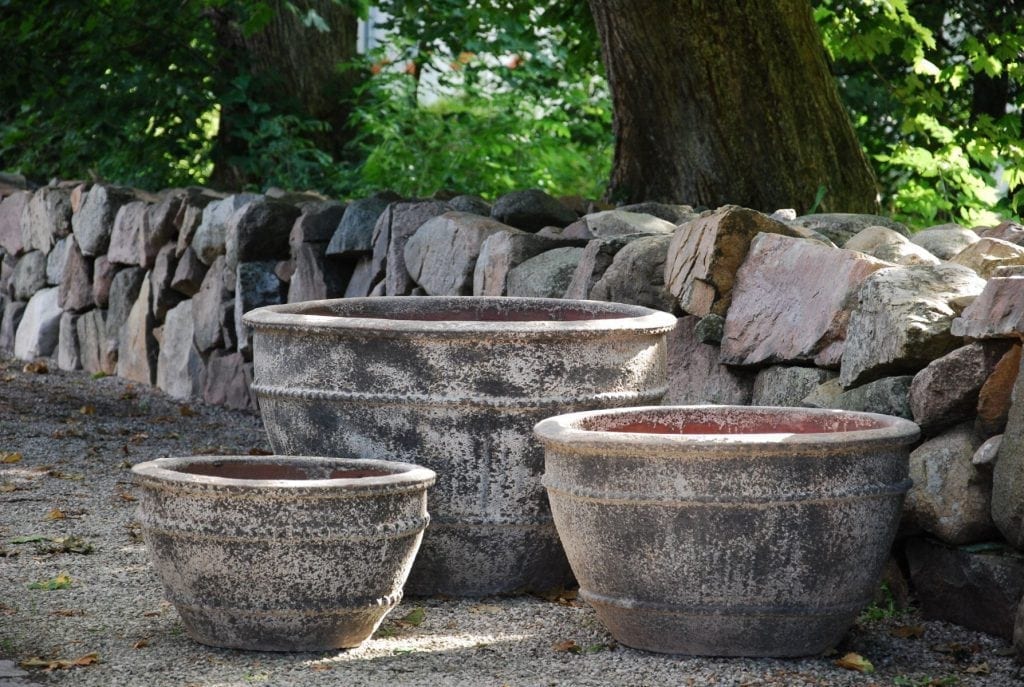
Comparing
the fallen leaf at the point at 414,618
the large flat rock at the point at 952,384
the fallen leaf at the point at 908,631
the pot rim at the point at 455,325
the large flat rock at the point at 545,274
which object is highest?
the large flat rock at the point at 545,274

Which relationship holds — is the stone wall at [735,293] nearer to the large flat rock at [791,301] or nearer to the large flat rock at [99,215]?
the large flat rock at [791,301]

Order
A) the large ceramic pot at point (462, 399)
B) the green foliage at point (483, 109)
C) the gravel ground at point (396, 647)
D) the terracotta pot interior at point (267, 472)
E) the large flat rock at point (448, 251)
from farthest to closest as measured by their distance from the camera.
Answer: the green foliage at point (483, 109)
the large flat rock at point (448, 251)
the large ceramic pot at point (462, 399)
the terracotta pot interior at point (267, 472)
the gravel ground at point (396, 647)

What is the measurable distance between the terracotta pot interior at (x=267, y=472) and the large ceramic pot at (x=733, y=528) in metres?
0.60

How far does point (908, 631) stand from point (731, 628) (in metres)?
0.63

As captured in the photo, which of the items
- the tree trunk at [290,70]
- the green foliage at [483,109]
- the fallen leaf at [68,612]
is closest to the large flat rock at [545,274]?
the fallen leaf at [68,612]

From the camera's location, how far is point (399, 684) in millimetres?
3225

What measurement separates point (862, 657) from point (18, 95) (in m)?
8.39

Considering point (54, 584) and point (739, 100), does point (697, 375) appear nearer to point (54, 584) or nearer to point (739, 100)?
point (54, 584)

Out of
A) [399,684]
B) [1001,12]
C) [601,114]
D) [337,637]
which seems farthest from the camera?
[601,114]

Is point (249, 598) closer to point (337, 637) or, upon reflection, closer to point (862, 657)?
point (337, 637)

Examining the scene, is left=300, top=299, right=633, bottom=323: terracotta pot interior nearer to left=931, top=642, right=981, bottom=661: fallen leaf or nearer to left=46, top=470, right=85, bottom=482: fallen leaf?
left=931, top=642, right=981, bottom=661: fallen leaf

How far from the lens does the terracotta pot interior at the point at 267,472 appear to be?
370 centimetres

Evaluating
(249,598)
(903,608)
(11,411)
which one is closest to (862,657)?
(903,608)

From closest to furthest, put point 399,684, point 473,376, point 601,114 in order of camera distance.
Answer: point 399,684 → point 473,376 → point 601,114
